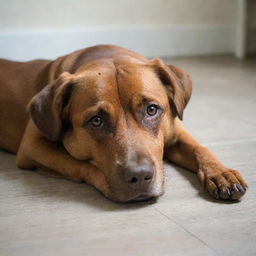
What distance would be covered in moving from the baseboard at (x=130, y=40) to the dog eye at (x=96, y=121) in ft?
14.2

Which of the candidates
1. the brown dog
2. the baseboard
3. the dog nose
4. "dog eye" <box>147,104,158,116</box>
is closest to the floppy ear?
the brown dog

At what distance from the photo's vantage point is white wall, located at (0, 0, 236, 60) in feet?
21.5

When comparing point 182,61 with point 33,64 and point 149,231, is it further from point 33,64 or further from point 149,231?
point 149,231

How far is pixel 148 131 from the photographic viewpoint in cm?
248

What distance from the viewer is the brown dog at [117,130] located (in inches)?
91.2

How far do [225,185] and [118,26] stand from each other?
16.8ft

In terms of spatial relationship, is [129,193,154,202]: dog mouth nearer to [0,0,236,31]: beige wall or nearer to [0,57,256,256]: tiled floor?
[0,57,256,256]: tiled floor

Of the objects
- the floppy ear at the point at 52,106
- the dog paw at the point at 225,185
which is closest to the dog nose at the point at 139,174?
the dog paw at the point at 225,185

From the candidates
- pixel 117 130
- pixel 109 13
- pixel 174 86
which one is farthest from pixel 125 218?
pixel 109 13

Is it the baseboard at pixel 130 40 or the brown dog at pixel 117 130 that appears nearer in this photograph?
the brown dog at pixel 117 130

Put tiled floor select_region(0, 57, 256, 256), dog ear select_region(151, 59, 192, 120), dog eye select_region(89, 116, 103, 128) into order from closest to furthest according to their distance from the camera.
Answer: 1. tiled floor select_region(0, 57, 256, 256)
2. dog eye select_region(89, 116, 103, 128)
3. dog ear select_region(151, 59, 192, 120)

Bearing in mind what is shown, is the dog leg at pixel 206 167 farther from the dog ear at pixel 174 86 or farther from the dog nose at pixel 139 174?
the dog nose at pixel 139 174

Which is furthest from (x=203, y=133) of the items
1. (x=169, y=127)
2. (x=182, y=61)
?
(x=182, y=61)

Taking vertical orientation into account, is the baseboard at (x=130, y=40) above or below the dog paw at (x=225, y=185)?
below
